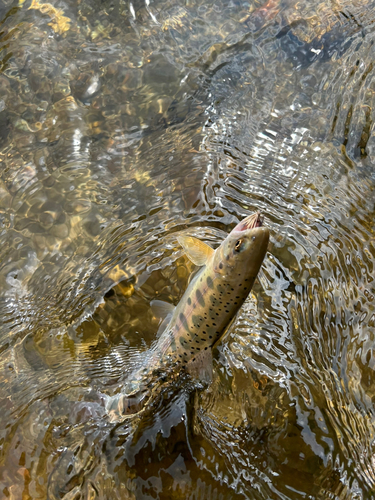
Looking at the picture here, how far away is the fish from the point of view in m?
2.57

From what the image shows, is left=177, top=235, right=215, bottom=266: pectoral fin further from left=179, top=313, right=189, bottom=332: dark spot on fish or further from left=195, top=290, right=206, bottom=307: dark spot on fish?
left=179, top=313, right=189, bottom=332: dark spot on fish

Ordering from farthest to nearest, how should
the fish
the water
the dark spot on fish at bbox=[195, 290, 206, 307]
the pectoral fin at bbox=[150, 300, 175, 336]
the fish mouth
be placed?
the pectoral fin at bbox=[150, 300, 175, 336], the water, the dark spot on fish at bbox=[195, 290, 206, 307], the fish, the fish mouth

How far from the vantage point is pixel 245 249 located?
2.55 metres

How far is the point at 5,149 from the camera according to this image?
4.87 metres

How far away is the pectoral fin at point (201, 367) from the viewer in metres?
3.23

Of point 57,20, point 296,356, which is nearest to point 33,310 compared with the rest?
point 296,356

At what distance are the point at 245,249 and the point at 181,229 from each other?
1.66 metres

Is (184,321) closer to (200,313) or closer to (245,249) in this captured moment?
(200,313)

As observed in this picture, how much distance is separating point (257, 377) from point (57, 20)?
5.22 meters

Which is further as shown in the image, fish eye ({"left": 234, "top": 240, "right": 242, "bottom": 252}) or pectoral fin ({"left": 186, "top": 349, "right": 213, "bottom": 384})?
pectoral fin ({"left": 186, "top": 349, "right": 213, "bottom": 384})

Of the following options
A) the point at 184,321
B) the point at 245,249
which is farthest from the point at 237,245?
the point at 184,321

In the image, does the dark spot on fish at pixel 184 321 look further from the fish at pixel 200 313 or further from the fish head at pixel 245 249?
the fish head at pixel 245 249

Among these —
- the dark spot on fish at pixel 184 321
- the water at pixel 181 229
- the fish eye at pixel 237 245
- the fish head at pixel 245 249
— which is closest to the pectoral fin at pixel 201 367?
the water at pixel 181 229

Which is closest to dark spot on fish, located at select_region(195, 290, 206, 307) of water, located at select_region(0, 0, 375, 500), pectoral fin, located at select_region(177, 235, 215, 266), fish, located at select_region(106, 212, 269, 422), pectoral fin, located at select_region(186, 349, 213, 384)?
fish, located at select_region(106, 212, 269, 422)
